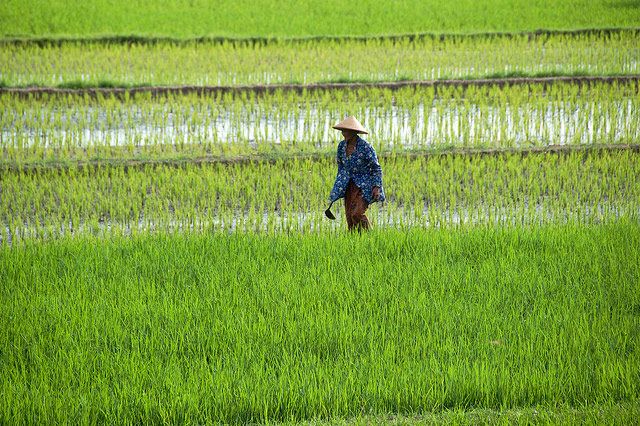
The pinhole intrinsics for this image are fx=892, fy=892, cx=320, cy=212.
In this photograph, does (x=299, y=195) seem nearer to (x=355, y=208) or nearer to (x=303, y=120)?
(x=355, y=208)

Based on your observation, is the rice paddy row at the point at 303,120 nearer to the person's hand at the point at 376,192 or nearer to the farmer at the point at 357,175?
the farmer at the point at 357,175

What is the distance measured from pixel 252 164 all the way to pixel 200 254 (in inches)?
87.1

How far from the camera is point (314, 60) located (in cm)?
1091

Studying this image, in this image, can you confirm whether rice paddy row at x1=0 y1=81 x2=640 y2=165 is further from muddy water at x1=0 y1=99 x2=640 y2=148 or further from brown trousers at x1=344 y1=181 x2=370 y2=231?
brown trousers at x1=344 y1=181 x2=370 y2=231

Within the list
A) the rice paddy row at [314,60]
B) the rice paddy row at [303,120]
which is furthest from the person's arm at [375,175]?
the rice paddy row at [314,60]

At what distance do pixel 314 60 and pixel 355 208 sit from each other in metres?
5.86

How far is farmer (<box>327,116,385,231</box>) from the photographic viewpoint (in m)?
5.22

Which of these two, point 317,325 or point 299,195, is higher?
point 299,195

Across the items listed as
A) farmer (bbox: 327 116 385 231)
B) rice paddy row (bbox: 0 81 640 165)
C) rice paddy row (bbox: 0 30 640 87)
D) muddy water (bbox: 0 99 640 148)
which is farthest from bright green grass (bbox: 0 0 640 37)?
farmer (bbox: 327 116 385 231)

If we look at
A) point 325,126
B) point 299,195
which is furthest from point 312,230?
point 325,126

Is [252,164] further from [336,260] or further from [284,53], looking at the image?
[284,53]

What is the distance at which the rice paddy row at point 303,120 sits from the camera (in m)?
7.75

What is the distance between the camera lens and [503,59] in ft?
36.5

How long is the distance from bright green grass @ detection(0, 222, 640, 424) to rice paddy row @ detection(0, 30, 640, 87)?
16.4 feet
